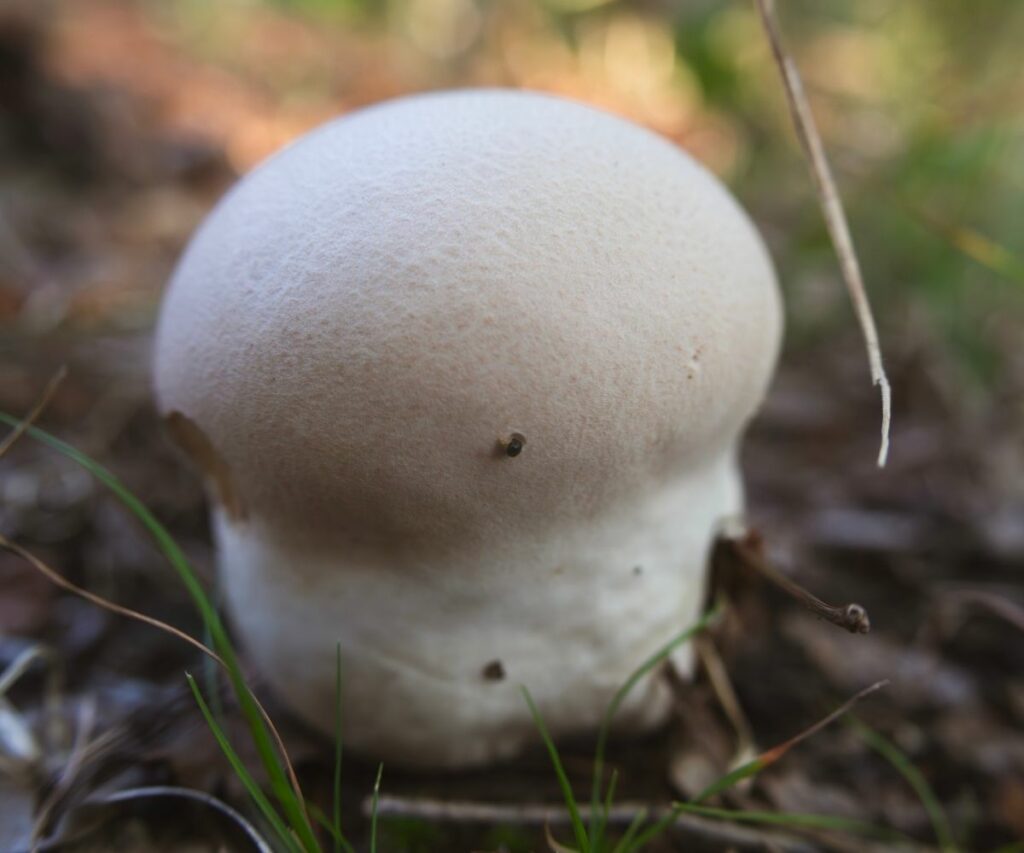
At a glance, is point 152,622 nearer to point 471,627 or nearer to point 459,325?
point 471,627

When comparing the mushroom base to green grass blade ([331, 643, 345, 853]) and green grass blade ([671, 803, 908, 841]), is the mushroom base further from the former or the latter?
green grass blade ([671, 803, 908, 841])

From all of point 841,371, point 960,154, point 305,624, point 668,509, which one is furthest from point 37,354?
point 960,154

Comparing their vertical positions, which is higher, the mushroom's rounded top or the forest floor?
the mushroom's rounded top

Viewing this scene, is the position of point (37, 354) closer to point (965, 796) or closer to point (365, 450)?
point (365, 450)

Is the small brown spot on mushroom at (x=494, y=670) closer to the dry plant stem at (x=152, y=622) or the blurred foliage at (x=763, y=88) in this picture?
the dry plant stem at (x=152, y=622)

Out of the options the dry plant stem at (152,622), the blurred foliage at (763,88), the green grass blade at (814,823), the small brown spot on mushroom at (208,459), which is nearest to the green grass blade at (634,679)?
the green grass blade at (814,823)

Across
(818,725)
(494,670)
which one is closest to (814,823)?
(818,725)

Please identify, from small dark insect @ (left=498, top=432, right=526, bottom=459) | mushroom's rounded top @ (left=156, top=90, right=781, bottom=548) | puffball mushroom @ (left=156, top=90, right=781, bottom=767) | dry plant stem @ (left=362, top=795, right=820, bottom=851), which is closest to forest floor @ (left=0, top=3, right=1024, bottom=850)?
dry plant stem @ (left=362, top=795, right=820, bottom=851)
